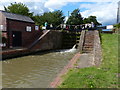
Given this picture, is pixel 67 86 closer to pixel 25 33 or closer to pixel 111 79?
pixel 111 79

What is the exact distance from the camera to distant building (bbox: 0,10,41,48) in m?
14.7

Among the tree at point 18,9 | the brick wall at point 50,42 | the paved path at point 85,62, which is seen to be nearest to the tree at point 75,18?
the tree at point 18,9

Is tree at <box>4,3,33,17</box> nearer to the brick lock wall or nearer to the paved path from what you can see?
the brick lock wall

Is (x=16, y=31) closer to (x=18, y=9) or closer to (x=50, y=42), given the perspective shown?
(x=50, y=42)

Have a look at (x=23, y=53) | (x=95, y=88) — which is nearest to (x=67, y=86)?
(x=95, y=88)

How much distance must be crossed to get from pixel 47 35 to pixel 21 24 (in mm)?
3907

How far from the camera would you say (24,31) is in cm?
1698

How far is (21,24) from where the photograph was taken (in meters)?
16.5

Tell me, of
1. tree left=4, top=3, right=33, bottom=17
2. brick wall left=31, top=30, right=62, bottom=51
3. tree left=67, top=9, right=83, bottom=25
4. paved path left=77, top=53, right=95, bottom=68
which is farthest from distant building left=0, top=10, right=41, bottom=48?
tree left=67, top=9, right=83, bottom=25

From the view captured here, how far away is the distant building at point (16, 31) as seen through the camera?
14656mm

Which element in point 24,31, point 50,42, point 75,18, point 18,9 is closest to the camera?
point 24,31

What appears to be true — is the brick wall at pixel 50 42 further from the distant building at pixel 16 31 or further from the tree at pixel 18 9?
the tree at pixel 18 9

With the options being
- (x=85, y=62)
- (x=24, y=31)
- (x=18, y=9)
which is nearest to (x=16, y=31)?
(x=24, y=31)

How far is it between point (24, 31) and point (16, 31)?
3.60ft
